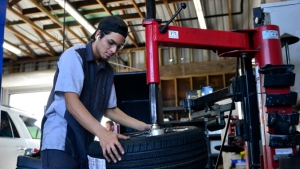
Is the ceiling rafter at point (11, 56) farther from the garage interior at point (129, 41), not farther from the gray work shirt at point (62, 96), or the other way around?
the gray work shirt at point (62, 96)

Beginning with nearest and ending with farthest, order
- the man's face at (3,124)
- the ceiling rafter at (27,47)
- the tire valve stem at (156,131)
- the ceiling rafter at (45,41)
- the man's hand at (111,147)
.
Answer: the man's hand at (111,147), the tire valve stem at (156,131), the man's face at (3,124), the ceiling rafter at (45,41), the ceiling rafter at (27,47)

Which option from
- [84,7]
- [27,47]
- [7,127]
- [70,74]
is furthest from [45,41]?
[70,74]

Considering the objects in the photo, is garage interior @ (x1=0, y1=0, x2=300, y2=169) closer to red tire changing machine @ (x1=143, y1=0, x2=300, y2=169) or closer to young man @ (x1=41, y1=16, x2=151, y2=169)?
red tire changing machine @ (x1=143, y1=0, x2=300, y2=169)

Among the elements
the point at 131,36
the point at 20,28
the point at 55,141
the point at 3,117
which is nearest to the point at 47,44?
the point at 20,28

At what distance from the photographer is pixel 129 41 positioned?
399 inches

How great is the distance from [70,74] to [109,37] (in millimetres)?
316

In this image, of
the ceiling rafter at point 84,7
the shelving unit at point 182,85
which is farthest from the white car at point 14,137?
the shelving unit at point 182,85

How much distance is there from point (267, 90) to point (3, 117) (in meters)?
4.12

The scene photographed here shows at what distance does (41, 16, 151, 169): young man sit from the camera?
1331 mm

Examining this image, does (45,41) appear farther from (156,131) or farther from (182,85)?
(156,131)

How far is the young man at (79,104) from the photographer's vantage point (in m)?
1.33

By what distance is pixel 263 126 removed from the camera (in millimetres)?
1576

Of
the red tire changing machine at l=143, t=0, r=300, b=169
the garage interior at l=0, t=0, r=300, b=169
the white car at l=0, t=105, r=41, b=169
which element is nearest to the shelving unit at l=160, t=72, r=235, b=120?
the garage interior at l=0, t=0, r=300, b=169

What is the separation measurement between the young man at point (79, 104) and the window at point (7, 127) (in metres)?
3.26
